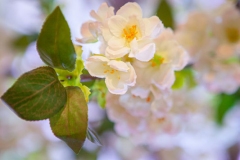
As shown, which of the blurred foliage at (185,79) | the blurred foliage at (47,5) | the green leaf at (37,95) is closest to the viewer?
the green leaf at (37,95)

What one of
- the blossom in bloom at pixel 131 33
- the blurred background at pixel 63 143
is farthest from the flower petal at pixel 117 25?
the blurred background at pixel 63 143

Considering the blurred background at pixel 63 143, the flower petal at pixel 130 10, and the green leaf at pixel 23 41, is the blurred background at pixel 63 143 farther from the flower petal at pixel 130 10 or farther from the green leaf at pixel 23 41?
the flower petal at pixel 130 10

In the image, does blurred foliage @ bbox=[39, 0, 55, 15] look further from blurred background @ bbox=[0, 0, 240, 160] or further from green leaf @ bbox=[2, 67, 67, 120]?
green leaf @ bbox=[2, 67, 67, 120]

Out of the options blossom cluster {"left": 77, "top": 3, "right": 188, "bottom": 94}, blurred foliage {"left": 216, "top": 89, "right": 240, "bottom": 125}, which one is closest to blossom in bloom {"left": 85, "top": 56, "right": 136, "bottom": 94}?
blossom cluster {"left": 77, "top": 3, "right": 188, "bottom": 94}

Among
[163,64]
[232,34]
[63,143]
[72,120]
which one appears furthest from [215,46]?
[63,143]

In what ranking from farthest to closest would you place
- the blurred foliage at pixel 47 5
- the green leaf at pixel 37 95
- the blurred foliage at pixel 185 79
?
the blurred foliage at pixel 47 5
the blurred foliage at pixel 185 79
the green leaf at pixel 37 95

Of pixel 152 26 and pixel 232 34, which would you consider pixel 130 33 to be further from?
pixel 232 34
